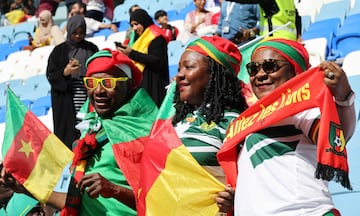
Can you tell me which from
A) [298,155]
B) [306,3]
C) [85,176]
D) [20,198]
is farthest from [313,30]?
[298,155]

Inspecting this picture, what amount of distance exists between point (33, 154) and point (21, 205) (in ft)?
1.88

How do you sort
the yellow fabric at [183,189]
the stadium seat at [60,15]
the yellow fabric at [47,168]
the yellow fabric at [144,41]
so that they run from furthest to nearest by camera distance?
1. the stadium seat at [60,15]
2. the yellow fabric at [144,41]
3. the yellow fabric at [47,168]
4. the yellow fabric at [183,189]

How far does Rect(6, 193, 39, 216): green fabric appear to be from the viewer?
167 inches

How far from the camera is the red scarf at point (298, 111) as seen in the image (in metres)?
2.40

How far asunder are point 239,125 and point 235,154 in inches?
4.7

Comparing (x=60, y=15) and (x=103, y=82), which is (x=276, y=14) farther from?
(x=60, y=15)

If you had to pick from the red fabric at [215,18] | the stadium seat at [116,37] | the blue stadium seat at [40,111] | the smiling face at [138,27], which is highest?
the smiling face at [138,27]

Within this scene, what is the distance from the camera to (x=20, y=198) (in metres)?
4.33

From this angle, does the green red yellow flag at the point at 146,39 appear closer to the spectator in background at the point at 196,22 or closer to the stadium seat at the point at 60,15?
the spectator in background at the point at 196,22

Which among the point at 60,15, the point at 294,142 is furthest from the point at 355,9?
the point at 60,15

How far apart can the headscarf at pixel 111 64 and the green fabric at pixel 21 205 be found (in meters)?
0.88

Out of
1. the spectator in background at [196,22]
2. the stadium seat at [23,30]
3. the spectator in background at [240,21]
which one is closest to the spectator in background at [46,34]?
the stadium seat at [23,30]

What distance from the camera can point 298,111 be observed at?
2.54 meters

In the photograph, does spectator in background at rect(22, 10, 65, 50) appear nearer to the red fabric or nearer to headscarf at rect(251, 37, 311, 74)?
the red fabric
